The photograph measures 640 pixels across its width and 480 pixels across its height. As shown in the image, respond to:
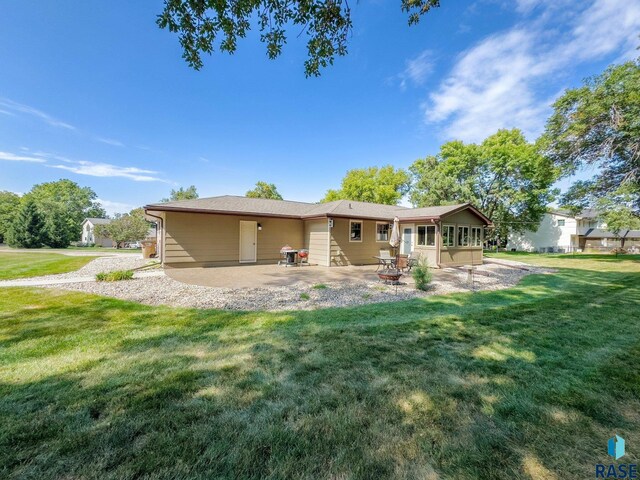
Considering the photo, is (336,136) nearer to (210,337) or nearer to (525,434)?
(210,337)

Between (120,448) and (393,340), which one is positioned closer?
(120,448)

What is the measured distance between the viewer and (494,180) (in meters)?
28.7

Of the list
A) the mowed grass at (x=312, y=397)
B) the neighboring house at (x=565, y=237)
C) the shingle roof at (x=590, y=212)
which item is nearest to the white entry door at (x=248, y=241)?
the mowed grass at (x=312, y=397)

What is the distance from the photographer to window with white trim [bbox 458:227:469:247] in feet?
47.5

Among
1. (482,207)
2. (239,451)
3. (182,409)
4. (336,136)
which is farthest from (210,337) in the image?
(482,207)

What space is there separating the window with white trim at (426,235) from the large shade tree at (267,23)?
11.1m

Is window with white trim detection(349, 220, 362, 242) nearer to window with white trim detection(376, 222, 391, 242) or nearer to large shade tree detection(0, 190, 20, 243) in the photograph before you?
window with white trim detection(376, 222, 391, 242)

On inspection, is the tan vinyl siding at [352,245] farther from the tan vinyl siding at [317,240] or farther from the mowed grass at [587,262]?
the mowed grass at [587,262]

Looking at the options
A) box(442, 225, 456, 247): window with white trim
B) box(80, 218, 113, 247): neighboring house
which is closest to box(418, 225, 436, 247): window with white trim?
box(442, 225, 456, 247): window with white trim

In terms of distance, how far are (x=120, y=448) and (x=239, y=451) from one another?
817 mm

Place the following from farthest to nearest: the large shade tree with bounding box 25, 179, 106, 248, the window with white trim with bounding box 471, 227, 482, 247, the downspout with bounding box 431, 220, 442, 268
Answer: the large shade tree with bounding box 25, 179, 106, 248
the window with white trim with bounding box 471, 227, 482, 247
the downspout with bounding box 431, 220, 442, 268

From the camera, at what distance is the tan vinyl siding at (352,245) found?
45.4 ft

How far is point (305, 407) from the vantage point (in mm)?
2289

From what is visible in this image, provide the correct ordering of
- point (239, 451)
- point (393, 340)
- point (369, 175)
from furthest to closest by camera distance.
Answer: point (369, 175), point (393, 340), point (239, 451)
